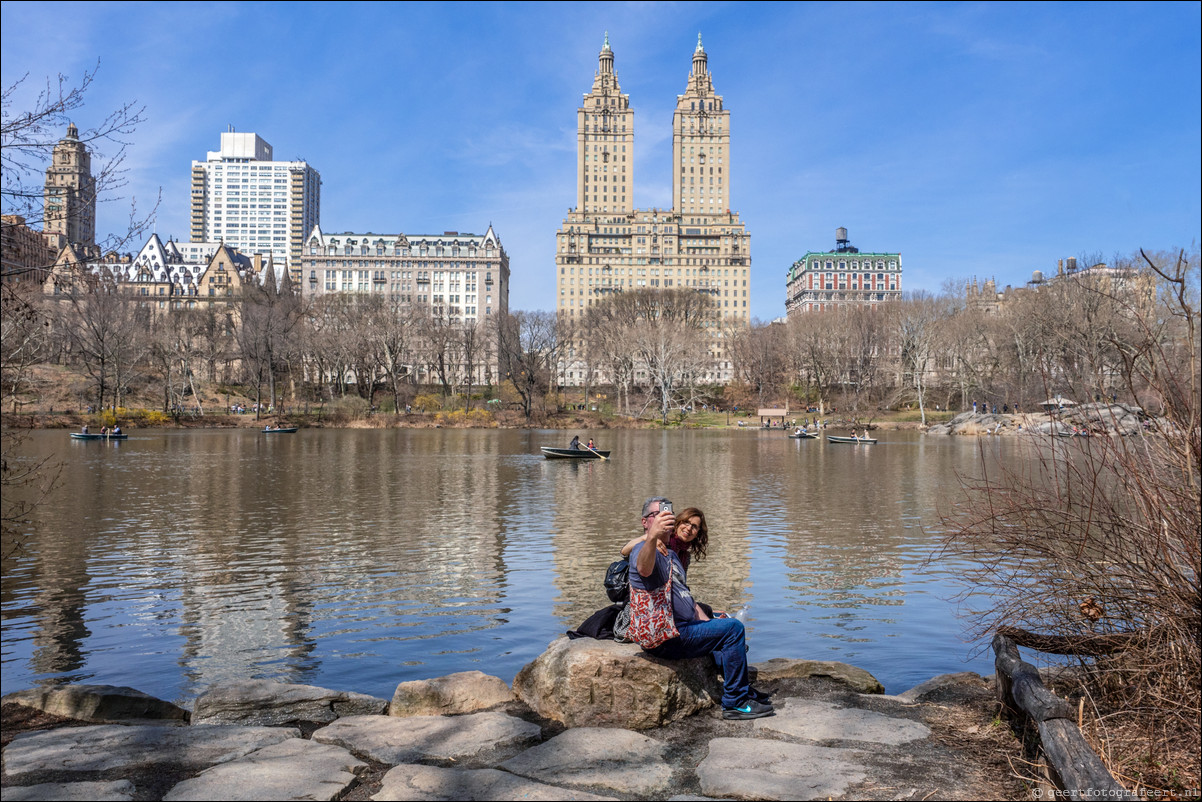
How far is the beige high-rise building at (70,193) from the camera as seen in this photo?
9695mm

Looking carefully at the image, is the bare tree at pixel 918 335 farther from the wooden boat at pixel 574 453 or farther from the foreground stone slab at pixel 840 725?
the foreground stone slab at pixel 840 725

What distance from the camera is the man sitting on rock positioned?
6.59 metres

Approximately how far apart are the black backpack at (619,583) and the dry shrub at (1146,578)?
277 centimetres

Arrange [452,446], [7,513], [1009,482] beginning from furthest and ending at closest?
[452,446] < [7,513] < [1009,482]

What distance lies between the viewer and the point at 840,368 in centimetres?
9144

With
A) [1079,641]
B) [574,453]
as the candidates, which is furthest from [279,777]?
[574,453]

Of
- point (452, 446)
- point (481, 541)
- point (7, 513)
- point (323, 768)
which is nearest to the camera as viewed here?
point (323, 768)

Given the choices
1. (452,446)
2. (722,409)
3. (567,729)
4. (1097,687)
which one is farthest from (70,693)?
(722,409)

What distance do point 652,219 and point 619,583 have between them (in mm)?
171079

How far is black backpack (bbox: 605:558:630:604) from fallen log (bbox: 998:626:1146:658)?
310 centimetres

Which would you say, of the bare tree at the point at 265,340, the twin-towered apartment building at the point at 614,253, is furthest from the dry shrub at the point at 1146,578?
the twin-towered apartment building at the point at 614,253

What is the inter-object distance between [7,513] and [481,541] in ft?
39.8

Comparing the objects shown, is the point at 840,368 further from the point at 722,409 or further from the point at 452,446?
the point at 452,446

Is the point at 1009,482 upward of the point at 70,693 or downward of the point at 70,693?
upward
